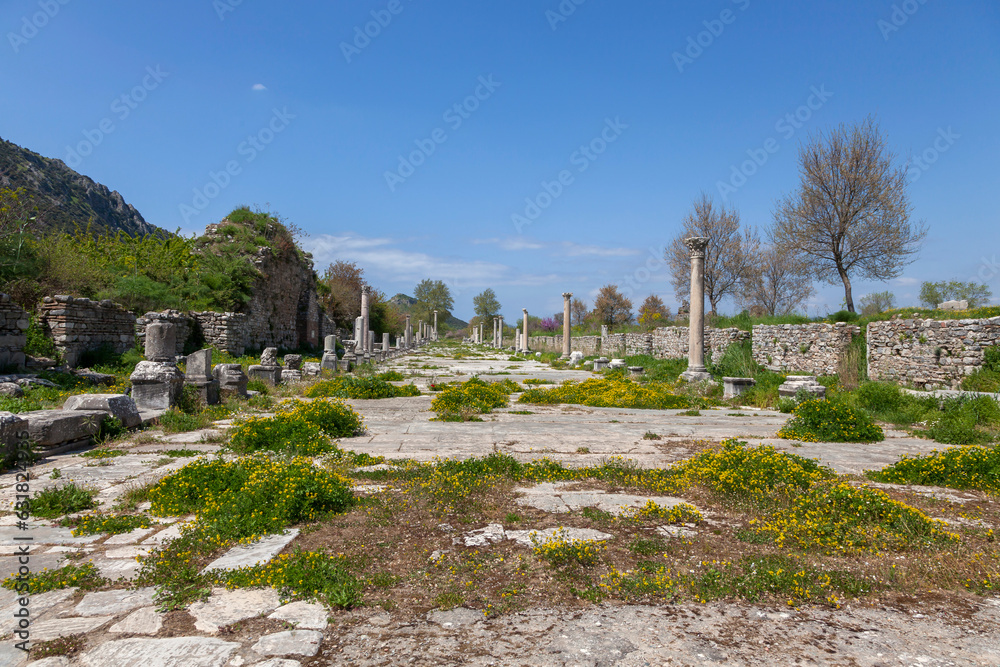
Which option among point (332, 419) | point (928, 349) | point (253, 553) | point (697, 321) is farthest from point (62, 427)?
point (928, 349)

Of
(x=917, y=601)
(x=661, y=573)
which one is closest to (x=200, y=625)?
(x=661, y=573)

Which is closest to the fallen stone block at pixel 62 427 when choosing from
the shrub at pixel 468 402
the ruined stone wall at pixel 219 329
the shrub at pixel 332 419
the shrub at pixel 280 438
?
the shrub at pixel 280 438

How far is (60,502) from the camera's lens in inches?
177

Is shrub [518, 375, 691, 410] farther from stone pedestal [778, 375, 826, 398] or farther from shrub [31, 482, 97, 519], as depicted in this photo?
shrub [31, 482, 97, 519]

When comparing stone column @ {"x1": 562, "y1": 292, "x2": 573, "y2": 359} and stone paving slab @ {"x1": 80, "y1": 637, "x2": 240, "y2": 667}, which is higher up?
stone column @ {"x1": 562, "y1": 292, "x2": 573, "y2": 359}

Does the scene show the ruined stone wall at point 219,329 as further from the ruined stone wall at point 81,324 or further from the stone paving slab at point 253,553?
the stone paving slab at point 253,553

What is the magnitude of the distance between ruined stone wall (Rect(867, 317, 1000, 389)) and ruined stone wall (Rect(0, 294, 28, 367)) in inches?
836

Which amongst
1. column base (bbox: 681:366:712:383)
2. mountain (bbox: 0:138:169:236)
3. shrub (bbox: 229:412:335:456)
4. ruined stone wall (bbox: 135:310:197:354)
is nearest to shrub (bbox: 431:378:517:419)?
shrub (bbox: 229:412:335:456)

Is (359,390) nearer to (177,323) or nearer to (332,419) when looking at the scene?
(332,419)

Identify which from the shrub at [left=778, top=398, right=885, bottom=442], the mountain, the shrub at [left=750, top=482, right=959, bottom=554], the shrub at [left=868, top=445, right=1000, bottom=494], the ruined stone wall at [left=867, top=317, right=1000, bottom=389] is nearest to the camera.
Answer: the shrub at [left=750, top=482, right=959, bottom=554]

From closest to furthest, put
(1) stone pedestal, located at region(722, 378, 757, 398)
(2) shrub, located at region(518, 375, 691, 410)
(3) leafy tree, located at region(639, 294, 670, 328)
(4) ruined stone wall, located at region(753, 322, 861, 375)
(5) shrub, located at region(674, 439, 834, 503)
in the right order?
(5) shrub, located at region(674, 439, 834, 503) → (2) shrub, located at region(518, 375, 691, 410) → (1) stone pedestal, located at region(722, 378, 757, 398) → (4) ruined stone wall, located at region(753, 322, 861, 375) → (3) leafy tree, located at region(639, 294, 670, 328)

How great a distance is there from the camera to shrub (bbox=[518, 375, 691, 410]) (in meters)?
12.6

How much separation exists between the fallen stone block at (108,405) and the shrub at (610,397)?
26.1ft

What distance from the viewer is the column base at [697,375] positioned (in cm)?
1573
